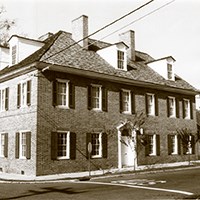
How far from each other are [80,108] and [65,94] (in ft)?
4.47

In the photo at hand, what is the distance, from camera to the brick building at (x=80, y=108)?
19344 millimetres

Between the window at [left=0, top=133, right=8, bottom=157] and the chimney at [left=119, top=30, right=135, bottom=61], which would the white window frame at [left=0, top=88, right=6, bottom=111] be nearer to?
the window at [left=0, top=133, right=8, bottom=157]

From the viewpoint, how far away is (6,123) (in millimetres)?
21969

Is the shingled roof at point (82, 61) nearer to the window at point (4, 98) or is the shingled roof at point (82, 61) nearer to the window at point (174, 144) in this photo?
the window at point (4, 98)

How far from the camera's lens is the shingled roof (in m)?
20.5

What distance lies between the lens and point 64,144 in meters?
20.0

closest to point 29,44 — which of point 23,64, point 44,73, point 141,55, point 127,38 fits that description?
point 23,64

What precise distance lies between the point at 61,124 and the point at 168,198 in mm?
10743

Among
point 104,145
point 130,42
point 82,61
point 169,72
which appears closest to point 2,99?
point 82,61

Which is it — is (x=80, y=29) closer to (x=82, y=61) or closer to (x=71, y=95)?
(x=82, y=61)

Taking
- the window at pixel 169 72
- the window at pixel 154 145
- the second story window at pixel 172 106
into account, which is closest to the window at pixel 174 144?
the window at pixel 154 145

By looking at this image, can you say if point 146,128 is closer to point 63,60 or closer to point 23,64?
point 63,60

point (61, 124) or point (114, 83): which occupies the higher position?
point (114, 83)

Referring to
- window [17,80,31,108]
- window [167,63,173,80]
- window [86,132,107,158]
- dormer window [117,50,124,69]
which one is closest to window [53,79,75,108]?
window [17,80,31,108]
